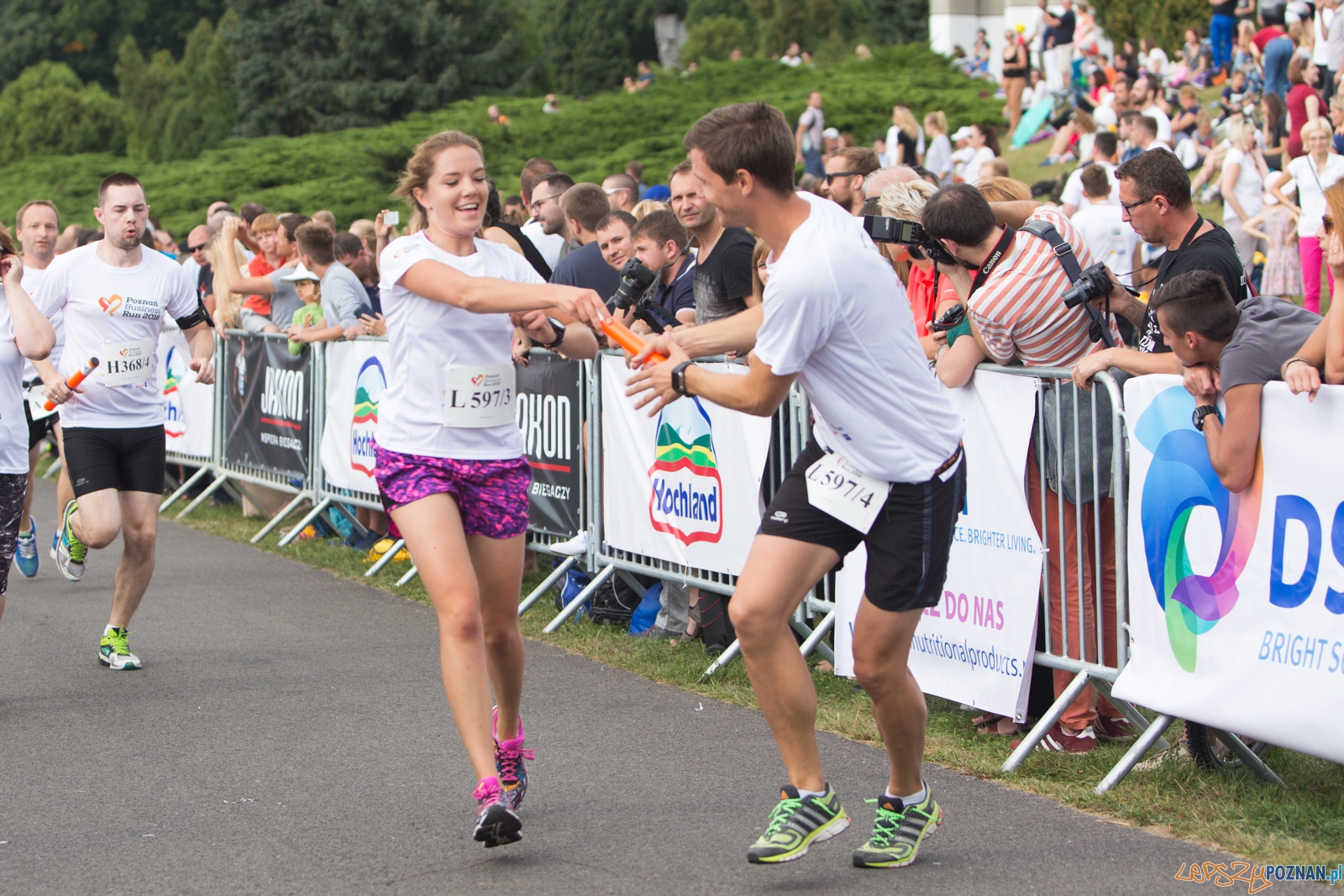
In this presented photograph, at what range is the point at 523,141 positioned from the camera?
3155 centimetres

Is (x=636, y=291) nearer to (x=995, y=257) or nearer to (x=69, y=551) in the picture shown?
(x=995, y=257)

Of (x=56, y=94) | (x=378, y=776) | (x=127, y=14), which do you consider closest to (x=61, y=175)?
(x=56, y=94)

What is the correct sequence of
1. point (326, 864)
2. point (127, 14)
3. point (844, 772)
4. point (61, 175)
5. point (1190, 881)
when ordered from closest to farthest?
1. point (1190, 881)
2. point (326, 864)
3. point (844, 772)
4. point (61, 175)
5. point (127, 14)

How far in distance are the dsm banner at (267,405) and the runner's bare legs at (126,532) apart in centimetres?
375

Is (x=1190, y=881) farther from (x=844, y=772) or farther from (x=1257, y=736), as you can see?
(x=844, y=772)

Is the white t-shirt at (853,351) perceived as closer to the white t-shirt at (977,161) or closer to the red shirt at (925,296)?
the red shirt at (925,296)

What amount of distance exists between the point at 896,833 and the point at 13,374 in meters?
4.49

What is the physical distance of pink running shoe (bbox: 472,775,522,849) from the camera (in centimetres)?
420

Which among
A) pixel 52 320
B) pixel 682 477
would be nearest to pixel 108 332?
pixel 52 320

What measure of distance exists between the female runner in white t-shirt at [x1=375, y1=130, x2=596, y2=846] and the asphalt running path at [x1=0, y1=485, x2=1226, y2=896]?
0.39 meters

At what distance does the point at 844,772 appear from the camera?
5.24 metres

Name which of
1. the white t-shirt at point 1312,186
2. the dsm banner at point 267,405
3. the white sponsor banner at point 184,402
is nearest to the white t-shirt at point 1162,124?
the white t-shirt at point 1312,186

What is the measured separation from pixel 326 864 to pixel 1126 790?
2.55 m

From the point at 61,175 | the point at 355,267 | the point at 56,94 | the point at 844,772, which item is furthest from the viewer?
the point at 56,94
